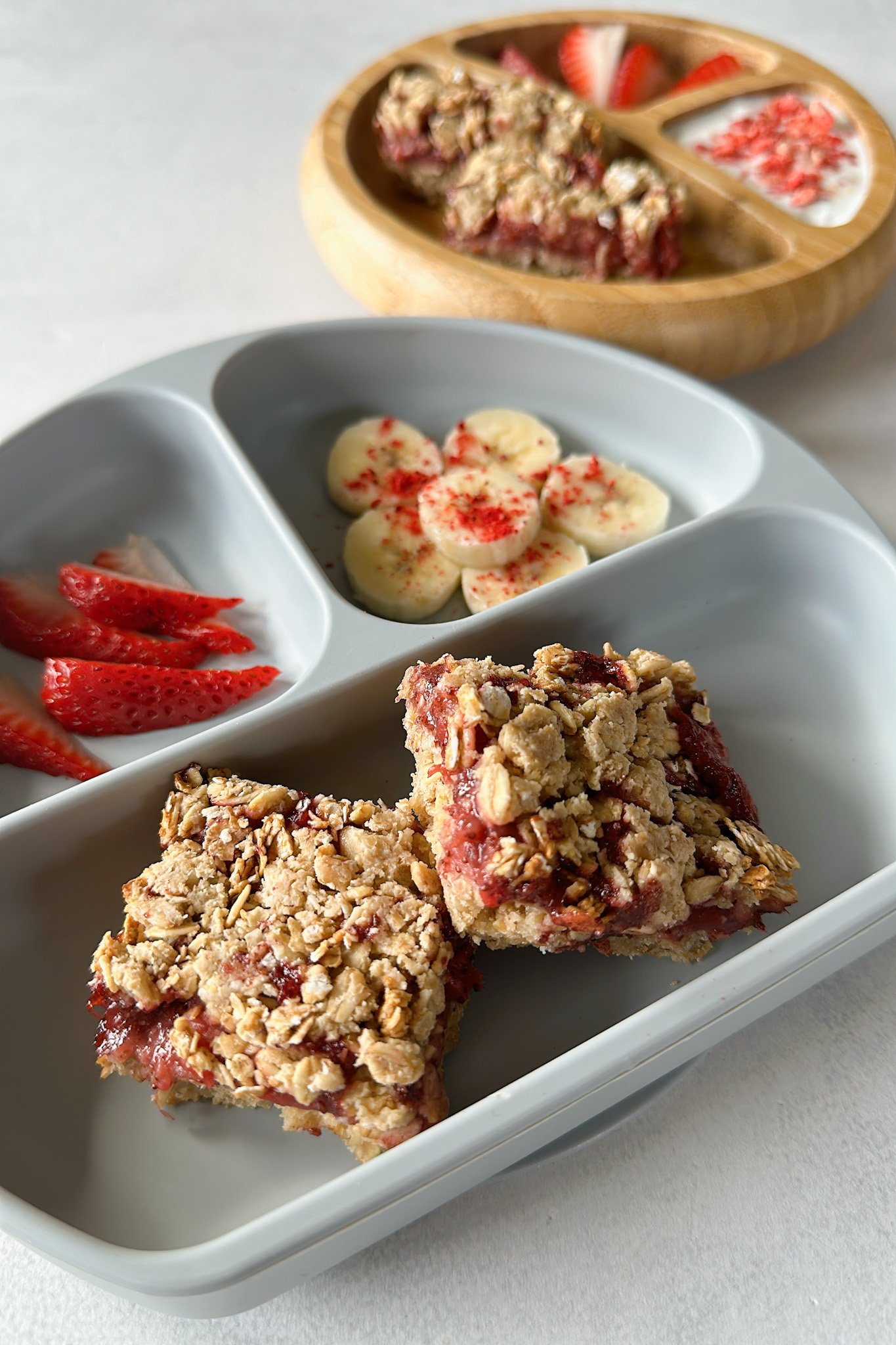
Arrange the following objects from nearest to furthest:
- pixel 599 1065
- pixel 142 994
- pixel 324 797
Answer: pixel 599 1065 → pixel 142 994 → pixel 324 797

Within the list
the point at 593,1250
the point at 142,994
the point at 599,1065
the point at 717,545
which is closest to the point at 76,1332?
the point at 142,994

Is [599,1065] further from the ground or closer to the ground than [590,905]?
closer to the ground

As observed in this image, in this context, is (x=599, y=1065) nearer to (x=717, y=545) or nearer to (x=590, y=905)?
(x=590, y=905)

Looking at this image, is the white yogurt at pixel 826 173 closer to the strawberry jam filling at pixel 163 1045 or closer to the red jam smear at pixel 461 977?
the red jam smear at pixel 461 977

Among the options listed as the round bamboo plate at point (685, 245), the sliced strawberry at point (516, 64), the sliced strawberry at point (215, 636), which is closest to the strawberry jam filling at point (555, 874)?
the sliced strawberry at point (215, 636)

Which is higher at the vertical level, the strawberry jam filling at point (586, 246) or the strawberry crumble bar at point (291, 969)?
the strawberry jam filling at point (586, 246)

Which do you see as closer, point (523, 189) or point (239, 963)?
point (239, 963)
